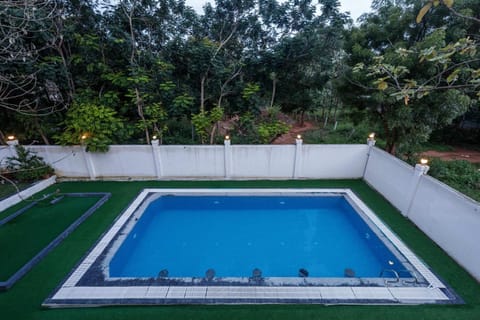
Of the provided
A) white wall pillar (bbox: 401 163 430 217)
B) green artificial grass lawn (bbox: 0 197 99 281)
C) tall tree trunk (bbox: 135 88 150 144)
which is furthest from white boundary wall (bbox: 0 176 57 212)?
white wall pillar (bbox: 401 163 430 217)

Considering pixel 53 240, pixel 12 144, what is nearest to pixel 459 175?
pixel 53 240

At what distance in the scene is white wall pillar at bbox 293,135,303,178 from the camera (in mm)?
6680

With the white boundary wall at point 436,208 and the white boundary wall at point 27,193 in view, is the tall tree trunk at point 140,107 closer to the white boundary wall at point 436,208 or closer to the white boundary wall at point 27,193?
the white boundary wall at point 27,193

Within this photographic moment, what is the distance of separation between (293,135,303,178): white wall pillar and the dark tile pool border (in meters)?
5.44

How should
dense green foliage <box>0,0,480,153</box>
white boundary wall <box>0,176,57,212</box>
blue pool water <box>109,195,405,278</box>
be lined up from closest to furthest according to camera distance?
blue pool water <box>109,195,405,278</box>, white boundary wall <box>0,176,57,212</box>, dense green foliage <box>0,0,480,153</box>

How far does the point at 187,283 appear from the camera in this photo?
354cm

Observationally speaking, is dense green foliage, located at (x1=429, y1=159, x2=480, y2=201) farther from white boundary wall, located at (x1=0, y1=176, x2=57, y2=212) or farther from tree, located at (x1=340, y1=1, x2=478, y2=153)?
white boundary wall, located at (x1=0, y1=176, x2=57, y2=212)

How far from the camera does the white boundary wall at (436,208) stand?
3622mm

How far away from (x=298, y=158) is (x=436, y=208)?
3366 mm

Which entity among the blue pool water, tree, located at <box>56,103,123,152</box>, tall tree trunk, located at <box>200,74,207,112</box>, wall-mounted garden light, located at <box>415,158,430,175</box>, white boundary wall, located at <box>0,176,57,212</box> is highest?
tall tree trunk, located at <box>200,74,207,112</box>

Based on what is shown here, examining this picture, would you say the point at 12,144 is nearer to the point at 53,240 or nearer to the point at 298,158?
the point at 53,240

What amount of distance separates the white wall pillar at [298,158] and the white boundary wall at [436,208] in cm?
211

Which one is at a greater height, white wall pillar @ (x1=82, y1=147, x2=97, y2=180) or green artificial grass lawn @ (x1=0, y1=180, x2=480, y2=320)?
white wall pillar @ (x1=82, y1=147, x2=97, y2=180)

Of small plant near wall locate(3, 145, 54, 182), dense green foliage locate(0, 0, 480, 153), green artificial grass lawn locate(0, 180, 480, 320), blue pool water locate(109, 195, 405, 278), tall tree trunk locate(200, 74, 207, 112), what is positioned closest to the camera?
green artificial grass lawn locate(0, 180, 480, 320)
